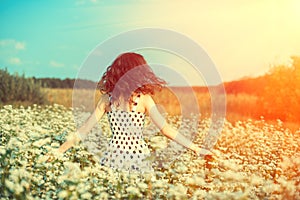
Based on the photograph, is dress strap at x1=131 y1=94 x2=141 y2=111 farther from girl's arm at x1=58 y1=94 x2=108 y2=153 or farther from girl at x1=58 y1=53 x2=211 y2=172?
girl's arm at x1=58 y1=94 x2=108 y2=153

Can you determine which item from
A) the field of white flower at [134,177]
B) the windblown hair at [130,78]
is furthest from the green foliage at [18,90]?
the windblown hair at [130,78]

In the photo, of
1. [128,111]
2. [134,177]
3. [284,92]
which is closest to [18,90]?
[284,92]

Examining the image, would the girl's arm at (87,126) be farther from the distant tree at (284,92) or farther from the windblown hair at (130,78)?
the distant tree at (284,92)

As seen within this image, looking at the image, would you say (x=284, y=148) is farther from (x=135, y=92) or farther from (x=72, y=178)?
(x=72, y=178)

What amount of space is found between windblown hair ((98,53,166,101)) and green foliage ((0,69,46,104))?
793cm

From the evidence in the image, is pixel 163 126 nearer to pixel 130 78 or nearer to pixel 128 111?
pixel 128 111

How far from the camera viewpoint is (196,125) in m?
9.94

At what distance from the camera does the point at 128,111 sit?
5.24 meters

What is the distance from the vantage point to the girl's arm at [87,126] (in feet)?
16.9

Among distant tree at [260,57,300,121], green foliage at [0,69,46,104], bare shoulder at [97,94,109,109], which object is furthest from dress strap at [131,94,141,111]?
green foliage at [0,69,46,104]

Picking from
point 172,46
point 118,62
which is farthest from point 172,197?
point 172,46

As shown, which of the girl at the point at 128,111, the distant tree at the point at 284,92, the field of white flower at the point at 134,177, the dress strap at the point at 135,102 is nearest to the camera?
the field of white flower at the point at 134,177

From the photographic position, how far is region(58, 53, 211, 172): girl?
16.8 feet

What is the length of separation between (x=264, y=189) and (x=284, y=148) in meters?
3.33
